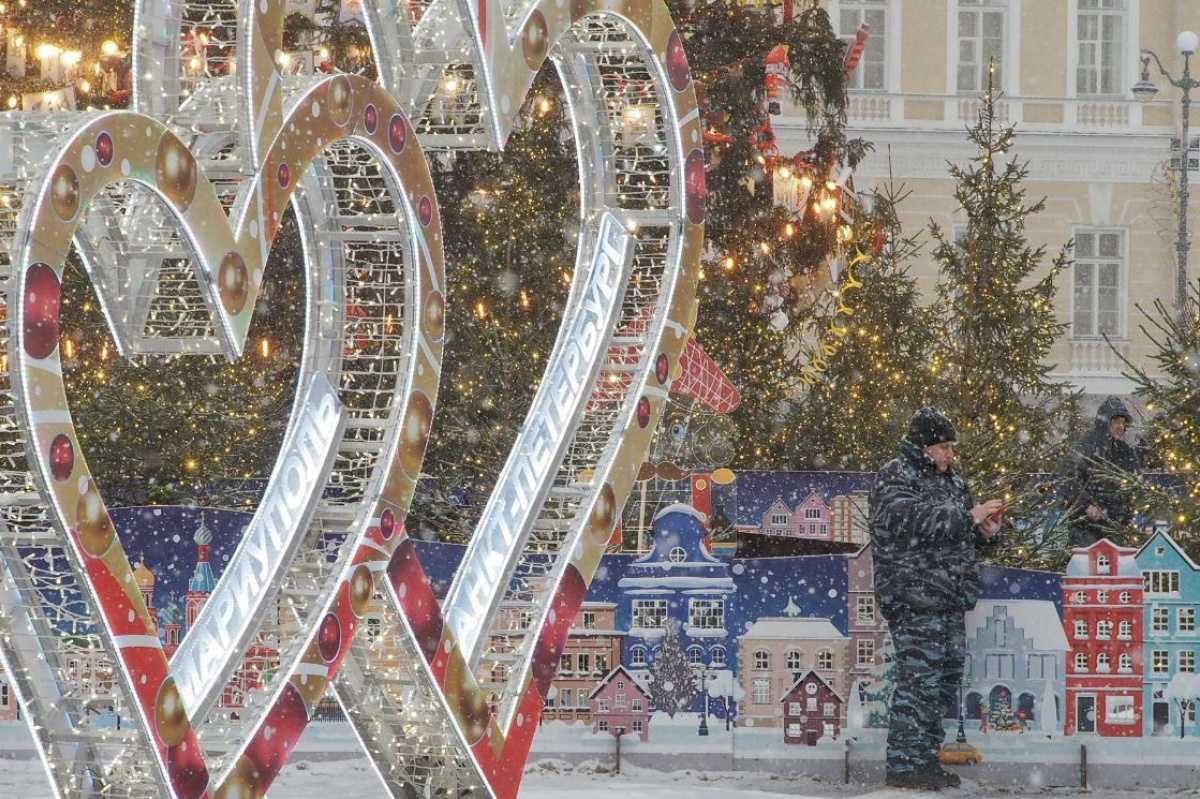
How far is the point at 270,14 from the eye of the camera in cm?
520

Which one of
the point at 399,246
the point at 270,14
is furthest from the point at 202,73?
the point at 399,246

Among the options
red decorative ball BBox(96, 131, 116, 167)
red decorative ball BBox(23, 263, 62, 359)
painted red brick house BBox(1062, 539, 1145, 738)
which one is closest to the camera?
red decorative ball BBox(23, 263, 62, 359)

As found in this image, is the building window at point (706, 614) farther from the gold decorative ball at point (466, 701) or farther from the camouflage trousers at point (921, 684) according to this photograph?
the gold decorative ball at point (466, 701)

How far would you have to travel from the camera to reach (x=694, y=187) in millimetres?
7105

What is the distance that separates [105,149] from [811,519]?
6917 mm

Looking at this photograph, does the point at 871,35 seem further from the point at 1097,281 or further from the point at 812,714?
the point at 812,714

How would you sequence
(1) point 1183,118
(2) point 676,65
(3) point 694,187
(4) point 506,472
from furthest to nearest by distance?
(1) point 1183,118
(3) point 694,187
(2) point 676,65
(4) point 506,472

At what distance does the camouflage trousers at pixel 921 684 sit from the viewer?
837cm

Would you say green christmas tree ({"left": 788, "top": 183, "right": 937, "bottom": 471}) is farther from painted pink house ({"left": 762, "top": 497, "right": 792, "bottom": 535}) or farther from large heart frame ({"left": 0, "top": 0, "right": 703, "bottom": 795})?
large heart frame ({"left": 0, "top": 0, "right": 703, "bottom": 795})

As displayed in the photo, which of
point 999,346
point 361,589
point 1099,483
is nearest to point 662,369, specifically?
point 361,589

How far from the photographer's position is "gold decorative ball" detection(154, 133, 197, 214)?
4.84 meters

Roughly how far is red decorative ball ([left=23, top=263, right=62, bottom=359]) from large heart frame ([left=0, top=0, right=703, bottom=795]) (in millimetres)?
443

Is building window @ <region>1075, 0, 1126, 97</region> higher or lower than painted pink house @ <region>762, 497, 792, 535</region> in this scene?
higher

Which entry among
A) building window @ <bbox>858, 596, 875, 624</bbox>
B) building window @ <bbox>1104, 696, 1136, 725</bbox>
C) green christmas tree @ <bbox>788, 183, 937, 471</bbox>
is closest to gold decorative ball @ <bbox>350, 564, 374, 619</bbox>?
Answer: building window @ <bbox>858, 596, 875, 624</bbox>
